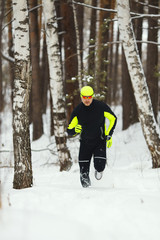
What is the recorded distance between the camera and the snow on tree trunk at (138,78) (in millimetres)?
7012

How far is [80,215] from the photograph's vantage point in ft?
12.0

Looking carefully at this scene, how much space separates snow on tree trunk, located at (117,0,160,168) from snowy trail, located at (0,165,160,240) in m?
2.79

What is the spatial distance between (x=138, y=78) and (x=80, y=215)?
4317mm

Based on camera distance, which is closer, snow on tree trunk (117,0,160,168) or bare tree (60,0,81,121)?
snow on tree trunk (117,0,160,168)

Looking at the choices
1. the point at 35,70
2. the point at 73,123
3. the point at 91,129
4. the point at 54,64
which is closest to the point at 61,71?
the point at 54,64

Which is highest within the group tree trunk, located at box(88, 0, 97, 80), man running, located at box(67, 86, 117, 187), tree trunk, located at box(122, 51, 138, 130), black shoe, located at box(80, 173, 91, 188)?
tree trunk, located at box(88, 0, 97, 80)

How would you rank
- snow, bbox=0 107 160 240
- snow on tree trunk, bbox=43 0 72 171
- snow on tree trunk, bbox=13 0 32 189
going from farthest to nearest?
snow on tree trunk, bbox=43 0 72 171 < snow on tree trunk, bbox=13 0 32 189 < snow, bbox=0 107 160 240

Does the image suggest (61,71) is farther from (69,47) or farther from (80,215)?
(80,215)

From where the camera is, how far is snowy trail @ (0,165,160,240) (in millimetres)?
3152

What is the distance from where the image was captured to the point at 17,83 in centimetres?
516

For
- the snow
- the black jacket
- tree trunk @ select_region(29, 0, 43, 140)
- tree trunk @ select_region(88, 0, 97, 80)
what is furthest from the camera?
tree trunk @ select_region(29, 0, 43, 140)

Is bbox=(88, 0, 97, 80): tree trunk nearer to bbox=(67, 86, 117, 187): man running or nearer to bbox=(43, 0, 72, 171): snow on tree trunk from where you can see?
bbox=(43, 0, 72, 171): snow on tree trunk

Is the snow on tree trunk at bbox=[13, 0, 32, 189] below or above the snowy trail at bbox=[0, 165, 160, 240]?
above

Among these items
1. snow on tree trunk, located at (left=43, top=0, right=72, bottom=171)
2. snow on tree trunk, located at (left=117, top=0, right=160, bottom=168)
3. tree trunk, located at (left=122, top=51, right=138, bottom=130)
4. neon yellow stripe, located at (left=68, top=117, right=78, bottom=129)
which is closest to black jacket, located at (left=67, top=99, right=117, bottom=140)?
neon yellow stripe, located at (left=68, top=117, right=78, bottom=129)
